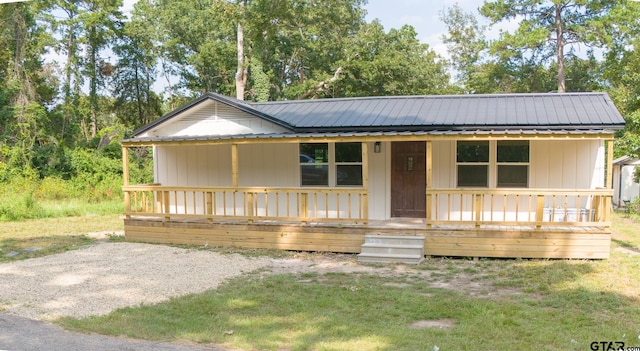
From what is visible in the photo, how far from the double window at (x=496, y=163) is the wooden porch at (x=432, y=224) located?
372 mm

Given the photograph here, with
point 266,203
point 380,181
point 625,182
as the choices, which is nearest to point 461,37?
point 625,182

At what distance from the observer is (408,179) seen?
11219mm

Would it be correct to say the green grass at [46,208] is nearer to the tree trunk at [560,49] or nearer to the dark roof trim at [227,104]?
the dark roof trim at [227,104]

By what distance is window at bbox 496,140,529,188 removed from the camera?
34.7 feet

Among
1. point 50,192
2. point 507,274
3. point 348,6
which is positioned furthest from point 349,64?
point 507,274

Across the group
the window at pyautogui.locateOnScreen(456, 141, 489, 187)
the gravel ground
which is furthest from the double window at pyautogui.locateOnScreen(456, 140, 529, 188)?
→ the gravel ground

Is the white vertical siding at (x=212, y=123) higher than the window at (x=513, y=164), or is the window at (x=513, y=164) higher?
the white vertical siding at (x=212, y=123)

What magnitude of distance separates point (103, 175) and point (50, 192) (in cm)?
336

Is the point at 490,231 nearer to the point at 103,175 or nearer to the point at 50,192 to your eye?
the point at 50,192

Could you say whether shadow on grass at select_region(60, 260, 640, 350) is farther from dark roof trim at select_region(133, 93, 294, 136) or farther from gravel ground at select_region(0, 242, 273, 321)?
dark roof trim at select_region(133, 93, 294, 136)

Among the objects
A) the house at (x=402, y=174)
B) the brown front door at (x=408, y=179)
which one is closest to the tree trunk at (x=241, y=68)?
Answer: the house at (x=402, y=174)

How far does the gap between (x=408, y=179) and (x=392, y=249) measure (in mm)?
2327

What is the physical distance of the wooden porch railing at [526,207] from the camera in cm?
896

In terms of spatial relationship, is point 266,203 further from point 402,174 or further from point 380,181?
point 402,174
